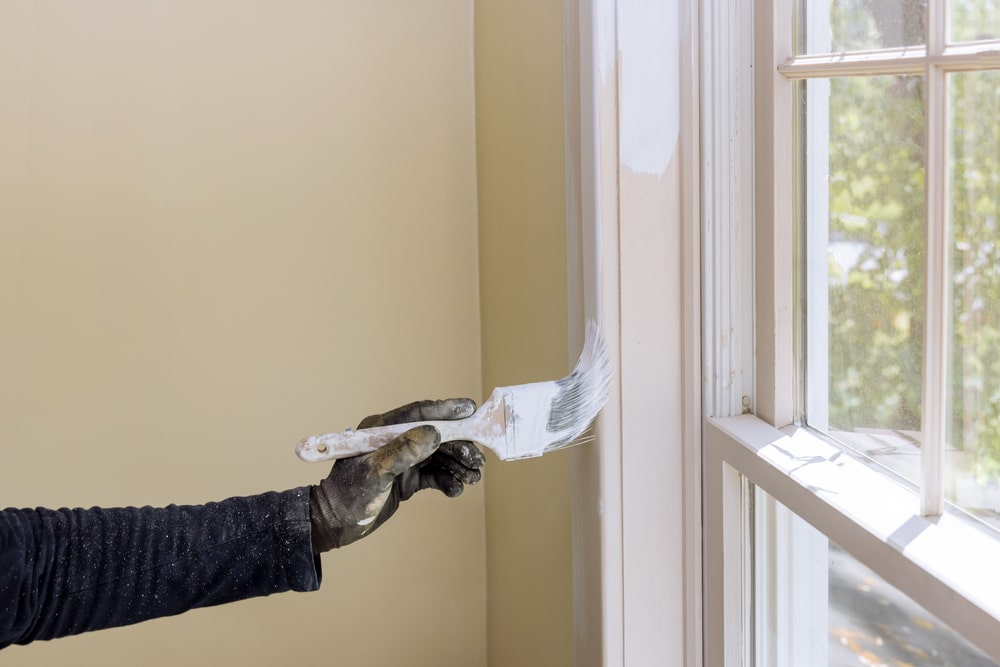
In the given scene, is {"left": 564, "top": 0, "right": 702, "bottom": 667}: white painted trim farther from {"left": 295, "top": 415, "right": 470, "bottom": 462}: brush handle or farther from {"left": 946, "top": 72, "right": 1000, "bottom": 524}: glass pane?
{"left": 946, "top": 72, "right": 1000, "bottom": 524}: glass pane

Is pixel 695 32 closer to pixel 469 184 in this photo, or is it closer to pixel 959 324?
pixel 959 324

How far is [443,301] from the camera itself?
1.60 meters

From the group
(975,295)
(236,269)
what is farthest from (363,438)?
(236,269)

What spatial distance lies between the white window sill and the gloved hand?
0.97 feet

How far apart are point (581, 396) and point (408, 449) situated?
7.6 inches

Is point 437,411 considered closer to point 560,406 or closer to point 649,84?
point 560,406

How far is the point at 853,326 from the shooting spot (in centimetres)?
70

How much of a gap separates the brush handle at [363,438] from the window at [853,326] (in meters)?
0.27

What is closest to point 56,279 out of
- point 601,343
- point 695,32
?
point 601,343

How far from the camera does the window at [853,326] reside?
1.77 feet

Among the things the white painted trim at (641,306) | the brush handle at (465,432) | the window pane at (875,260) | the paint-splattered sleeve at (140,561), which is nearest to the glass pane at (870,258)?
the window pane at (875,260)

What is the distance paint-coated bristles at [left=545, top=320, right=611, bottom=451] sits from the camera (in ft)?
2.84

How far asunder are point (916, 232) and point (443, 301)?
1.08 meters

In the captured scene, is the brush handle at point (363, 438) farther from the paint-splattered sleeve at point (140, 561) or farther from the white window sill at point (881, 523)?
the white window sill at point (881, 523)
